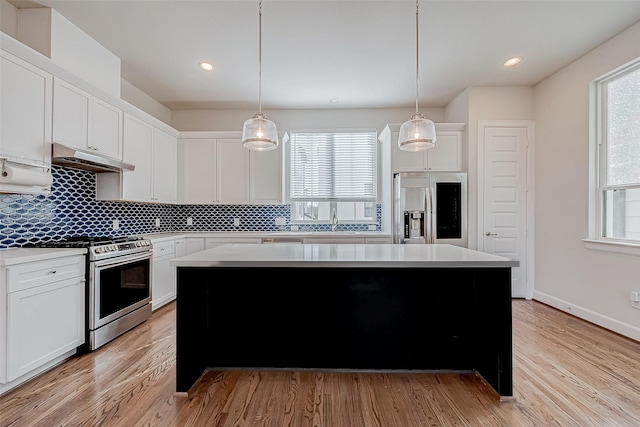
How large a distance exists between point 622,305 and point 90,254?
4692 mm

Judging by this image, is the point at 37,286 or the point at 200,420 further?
the point at 37,286

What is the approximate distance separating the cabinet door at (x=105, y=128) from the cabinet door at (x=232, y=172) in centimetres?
138

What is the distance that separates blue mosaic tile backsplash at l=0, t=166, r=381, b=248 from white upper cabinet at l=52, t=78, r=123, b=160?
0.38 metres

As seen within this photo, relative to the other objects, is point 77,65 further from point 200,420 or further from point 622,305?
point 622,305

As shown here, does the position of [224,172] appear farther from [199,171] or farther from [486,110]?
[486,110]

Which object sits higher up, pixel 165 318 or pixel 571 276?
pixel 571 276

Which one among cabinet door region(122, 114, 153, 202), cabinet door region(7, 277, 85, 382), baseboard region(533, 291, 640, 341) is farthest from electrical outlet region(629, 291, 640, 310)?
cabinet door region(122, 114, 153, 202)

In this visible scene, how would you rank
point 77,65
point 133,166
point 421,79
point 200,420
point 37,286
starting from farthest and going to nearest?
1. point 421,79
2. point 133,166
3. point 77,65
4. point 37,286
5. point 200,420

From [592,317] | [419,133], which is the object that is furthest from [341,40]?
[592,317]

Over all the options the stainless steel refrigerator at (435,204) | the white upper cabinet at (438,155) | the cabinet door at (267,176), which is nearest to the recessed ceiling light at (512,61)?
the white upper cabinet at (438,155)

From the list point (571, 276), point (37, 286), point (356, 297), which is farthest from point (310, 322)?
point (571, 276)

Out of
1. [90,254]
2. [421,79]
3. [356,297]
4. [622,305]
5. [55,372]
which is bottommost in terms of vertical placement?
[55,372]

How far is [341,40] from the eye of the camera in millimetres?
2986

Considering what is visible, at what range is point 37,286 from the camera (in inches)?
83.7
